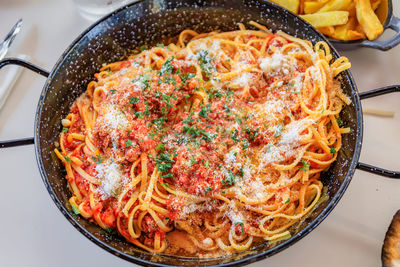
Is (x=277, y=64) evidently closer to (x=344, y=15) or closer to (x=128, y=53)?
(x=344, y=15)

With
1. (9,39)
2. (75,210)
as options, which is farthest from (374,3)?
(9,39)

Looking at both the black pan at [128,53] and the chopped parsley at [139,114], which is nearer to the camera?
the black pan at [128,53]

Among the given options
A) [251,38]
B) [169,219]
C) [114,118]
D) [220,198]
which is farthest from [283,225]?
[251,38]

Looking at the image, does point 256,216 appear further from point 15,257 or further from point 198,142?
point 15,257

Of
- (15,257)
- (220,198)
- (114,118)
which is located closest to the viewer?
(220,198)

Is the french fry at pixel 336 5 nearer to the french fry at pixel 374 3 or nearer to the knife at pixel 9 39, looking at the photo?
the french fry at pixel 374 3

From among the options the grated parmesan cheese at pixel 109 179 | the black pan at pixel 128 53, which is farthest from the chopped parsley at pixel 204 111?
the black pan at pixel 128 53
